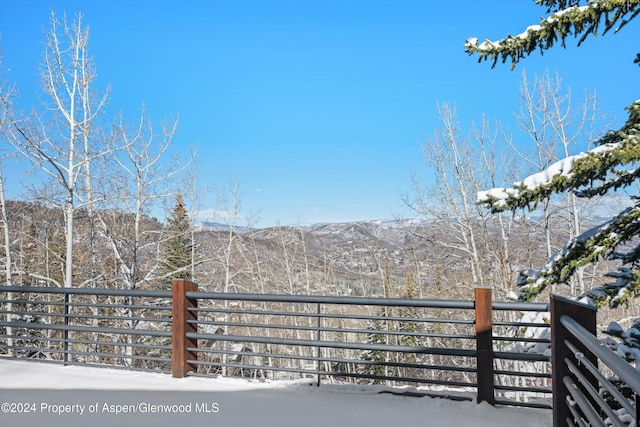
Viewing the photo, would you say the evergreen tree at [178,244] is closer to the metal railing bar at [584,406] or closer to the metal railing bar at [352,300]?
the metal railing bar at [352,300]

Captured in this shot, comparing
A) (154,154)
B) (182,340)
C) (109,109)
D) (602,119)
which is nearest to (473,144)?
(602,119)

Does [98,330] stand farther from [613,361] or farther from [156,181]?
[156,181]

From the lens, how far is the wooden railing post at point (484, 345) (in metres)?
3.80

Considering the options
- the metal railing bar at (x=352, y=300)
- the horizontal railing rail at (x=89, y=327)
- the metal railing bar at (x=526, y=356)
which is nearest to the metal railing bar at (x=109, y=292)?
the horizontal railing rail at (x=89, y=327)

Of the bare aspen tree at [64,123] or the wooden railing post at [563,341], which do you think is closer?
the wooden railing post at [563,341]

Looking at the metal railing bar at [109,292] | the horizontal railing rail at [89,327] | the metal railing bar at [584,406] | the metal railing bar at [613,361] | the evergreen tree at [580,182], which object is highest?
the evergreen tree at [580,182]

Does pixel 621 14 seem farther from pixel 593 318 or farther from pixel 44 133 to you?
pixel 44 133

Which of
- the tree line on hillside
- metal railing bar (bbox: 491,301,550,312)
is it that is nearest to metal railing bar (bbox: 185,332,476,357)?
metal railing bar (bbox: 491,301,550,312)

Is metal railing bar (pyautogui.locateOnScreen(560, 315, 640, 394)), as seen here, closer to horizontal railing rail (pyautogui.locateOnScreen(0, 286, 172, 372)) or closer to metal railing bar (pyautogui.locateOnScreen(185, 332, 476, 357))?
metal railing bar (pyautogui.locateOnScreen(185, 332, 476, 357))

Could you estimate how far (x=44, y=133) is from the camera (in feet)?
48.4

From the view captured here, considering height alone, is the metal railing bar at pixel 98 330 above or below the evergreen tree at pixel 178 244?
below

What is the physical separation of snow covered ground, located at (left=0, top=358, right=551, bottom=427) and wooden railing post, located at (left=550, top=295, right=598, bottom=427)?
1.16m

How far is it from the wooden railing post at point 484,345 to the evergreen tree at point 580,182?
0.40 m

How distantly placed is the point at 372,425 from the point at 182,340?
2.29 meters
